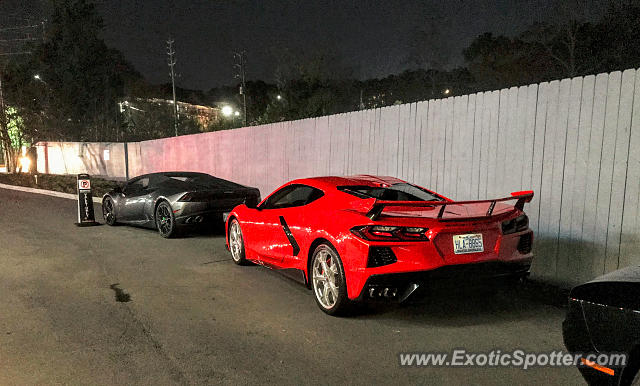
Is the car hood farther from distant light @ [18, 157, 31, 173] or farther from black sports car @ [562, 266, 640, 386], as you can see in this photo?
distant light @ [18, 157, 31, 173]

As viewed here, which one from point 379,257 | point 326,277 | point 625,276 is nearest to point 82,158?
point 326,277

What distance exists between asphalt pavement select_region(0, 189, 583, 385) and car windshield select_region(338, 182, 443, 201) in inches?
47.2

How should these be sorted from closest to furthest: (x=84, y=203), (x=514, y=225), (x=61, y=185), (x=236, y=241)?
(x=514, y=225) → (x=236, y=241) → (x=84, y=203) → (x=61, y=185)

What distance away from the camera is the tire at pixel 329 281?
474cm

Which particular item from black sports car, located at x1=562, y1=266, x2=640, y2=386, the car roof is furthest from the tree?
black sports car, located at x1=562, y1=266, x2=640, y2=386

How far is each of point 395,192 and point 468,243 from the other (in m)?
1.47

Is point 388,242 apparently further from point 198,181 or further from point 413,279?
point 198,181

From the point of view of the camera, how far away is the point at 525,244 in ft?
16.2

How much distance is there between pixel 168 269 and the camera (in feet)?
23.0

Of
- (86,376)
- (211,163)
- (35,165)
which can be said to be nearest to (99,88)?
(35,165)

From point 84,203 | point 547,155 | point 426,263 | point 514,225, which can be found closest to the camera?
point 426,263

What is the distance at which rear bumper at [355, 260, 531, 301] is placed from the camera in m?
4.36

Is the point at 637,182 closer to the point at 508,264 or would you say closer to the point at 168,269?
the point at 508,264

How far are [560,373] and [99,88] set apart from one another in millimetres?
55351
